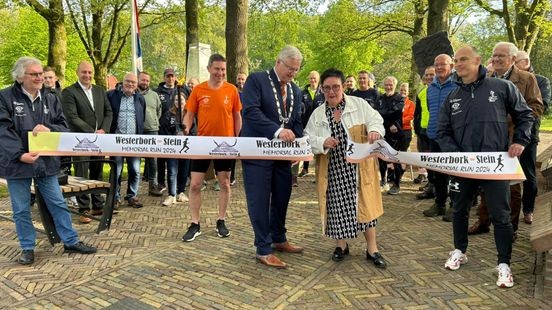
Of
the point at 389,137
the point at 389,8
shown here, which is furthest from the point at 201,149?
the point at 389,8

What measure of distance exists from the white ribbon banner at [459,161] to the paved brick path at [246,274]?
3.29ft

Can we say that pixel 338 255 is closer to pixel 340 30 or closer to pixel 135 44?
pixel 135 44

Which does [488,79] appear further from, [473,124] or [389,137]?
[389,137]

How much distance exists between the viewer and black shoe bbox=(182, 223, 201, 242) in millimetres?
5477

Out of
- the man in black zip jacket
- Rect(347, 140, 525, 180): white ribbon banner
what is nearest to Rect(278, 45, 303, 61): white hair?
Rect(347, 140, 525, 180): white ribbon banner

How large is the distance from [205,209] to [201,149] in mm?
2013

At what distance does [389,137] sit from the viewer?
8391 mm

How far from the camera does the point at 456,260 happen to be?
4.54m

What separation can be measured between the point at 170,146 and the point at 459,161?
127 inches

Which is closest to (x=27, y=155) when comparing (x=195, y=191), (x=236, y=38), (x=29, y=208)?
(x=29, y=208)

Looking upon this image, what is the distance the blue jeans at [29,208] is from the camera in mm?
4719

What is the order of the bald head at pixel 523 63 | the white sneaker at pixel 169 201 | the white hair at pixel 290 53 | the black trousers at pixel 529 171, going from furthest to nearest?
the white sneaker at pixel 169 201
the bald head at pixel 523 63
the black trousers at pixel 529 171
the white hair at pixel 290 53

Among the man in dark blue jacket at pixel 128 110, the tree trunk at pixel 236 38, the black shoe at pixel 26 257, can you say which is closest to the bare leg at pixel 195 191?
the black shoe at pixel 26 257

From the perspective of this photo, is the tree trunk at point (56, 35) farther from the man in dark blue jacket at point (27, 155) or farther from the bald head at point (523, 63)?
A: the bald head at point (523, 63)
